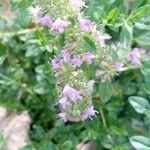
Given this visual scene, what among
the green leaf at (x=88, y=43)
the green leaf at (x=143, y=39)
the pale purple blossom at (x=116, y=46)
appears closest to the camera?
the green leaf at (x=88, y=43)

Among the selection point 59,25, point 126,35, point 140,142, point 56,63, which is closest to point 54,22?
point 59,25

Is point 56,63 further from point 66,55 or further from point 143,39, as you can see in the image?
point 143,39

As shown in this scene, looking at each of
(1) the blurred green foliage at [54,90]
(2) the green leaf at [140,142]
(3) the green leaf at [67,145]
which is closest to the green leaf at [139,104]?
(1) the blurred green foliage at [54,90]

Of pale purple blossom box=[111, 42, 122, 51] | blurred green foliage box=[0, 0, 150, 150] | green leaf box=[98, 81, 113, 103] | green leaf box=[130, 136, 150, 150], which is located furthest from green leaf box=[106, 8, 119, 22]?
green leaf box=[130, 136, 150, 150]

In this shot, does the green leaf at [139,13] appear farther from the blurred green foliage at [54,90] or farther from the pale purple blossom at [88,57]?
the pale purple blossom at [88,57]

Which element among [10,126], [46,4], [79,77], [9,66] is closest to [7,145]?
[10,126]

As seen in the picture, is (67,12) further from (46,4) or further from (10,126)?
(10,126)
